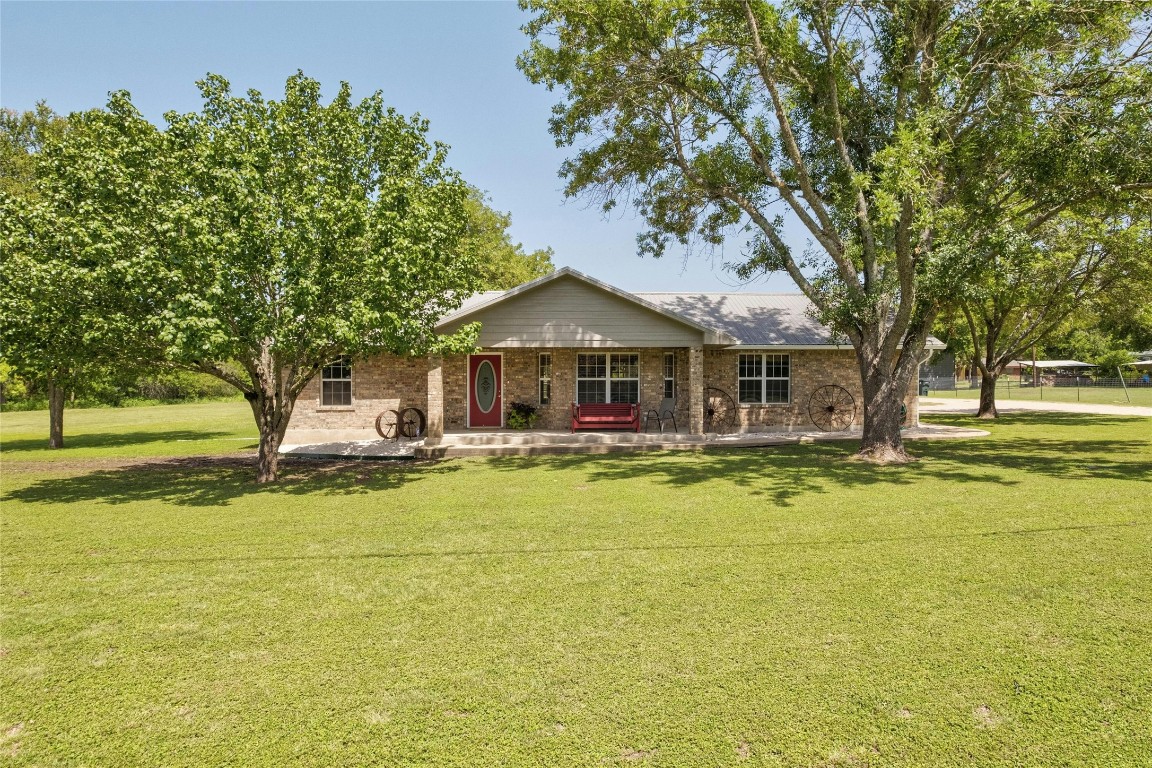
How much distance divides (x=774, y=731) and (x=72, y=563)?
6.47 m

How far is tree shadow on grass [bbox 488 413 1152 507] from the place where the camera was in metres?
10.1

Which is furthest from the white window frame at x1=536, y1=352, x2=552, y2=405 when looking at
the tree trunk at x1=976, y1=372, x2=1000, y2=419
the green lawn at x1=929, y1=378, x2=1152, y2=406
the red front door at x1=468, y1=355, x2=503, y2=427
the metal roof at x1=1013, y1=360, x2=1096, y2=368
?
the metal roof at x1=1013, y1=360, x2=1096, y2=368

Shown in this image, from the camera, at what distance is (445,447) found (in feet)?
46.9

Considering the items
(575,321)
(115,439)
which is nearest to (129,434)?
(115,439)

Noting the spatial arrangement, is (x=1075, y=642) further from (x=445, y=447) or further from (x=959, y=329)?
(x=959, y=329)

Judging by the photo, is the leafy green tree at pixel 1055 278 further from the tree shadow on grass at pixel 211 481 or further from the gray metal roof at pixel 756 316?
the tree shadow on grass at pixel 211 481

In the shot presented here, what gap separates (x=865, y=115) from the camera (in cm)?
1331

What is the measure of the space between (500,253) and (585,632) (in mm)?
35363

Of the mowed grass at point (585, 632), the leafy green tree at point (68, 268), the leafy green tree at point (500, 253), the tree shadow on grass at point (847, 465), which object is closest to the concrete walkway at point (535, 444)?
the tree shadow on grass at point (847, 465)

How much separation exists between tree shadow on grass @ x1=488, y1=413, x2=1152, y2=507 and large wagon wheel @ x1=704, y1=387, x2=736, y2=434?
2657mm

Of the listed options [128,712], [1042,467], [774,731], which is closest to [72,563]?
[128,712]

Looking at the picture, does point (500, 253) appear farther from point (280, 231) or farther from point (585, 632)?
point (585, 632)

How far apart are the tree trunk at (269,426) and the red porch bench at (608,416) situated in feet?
24.0

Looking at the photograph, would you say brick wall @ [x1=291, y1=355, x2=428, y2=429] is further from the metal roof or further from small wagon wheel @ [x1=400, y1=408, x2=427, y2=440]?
the metal roof
